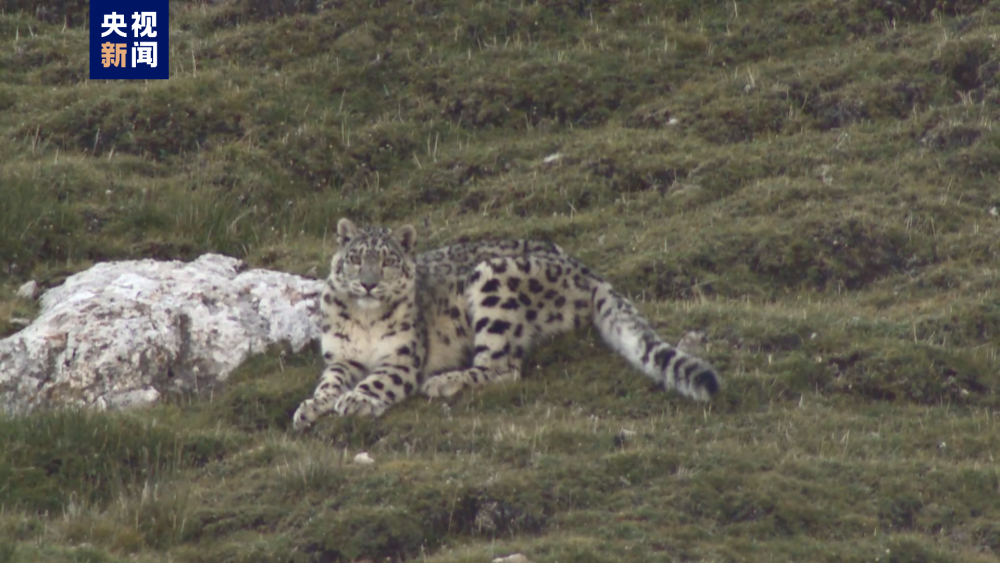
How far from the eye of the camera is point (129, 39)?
23172 millimetres

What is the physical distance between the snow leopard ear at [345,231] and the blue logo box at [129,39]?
25.5 feet

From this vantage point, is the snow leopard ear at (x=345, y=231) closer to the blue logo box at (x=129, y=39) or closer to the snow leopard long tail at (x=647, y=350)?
the snow leopard long tail at (x=647, y=350)

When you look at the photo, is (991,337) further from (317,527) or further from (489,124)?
(489,124)

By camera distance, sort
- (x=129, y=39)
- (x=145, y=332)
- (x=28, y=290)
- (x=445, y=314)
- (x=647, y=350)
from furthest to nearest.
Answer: (x=129, y=39) → (x=28, y=290) → (x=445, y=314) → (x=145, y=332) → (x=647, y=350)

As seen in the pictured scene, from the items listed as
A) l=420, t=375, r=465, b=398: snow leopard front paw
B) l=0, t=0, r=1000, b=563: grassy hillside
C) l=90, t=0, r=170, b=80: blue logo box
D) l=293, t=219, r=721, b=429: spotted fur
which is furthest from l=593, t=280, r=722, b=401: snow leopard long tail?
l=90, t=0, r=170, b=80: blue logo box

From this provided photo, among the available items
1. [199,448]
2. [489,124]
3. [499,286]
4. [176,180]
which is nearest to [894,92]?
[489,124]

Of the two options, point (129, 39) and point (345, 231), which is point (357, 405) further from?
point (129, 39)

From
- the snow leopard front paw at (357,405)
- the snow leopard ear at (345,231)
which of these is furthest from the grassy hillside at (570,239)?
the snow leopard ear at (345,231)

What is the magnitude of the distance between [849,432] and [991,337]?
9.13 ft

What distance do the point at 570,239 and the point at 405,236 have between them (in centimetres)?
327

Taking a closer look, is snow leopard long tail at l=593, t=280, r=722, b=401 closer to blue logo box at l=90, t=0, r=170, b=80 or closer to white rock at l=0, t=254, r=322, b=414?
white rock at l=0, t=254, r=322, b=414

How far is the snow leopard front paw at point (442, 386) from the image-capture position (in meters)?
14.4

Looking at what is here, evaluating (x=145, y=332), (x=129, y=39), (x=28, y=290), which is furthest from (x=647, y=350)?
(x=129, y=39)

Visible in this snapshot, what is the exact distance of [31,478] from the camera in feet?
40.0
